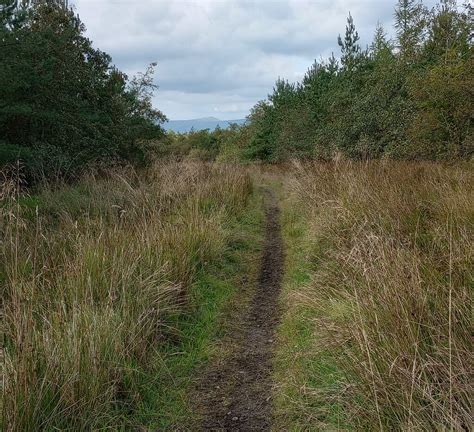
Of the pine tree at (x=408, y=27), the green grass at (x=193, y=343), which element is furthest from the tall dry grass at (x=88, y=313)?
the pine tree at (x=408, y=27)

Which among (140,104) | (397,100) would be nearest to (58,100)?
(140,104)

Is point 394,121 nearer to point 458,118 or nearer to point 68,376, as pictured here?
point 458,118

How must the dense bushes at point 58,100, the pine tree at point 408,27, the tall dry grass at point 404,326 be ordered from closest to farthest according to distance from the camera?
the tall dry grass at point 404,326, the dense bushes at point 58,100, the pine tree at point 408,27

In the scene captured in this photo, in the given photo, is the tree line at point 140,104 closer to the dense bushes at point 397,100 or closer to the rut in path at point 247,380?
the dense bushes at point 397,100

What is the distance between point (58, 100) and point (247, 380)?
14727 millimetres

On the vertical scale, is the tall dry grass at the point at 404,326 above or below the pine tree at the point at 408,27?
below

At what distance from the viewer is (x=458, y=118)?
13.7 metres

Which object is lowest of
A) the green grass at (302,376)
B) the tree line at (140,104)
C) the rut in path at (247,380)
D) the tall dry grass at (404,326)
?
the rut in path at (247,380)

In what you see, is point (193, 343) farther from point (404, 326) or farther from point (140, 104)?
point (140, 104)

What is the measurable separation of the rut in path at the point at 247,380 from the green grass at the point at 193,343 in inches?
5.5

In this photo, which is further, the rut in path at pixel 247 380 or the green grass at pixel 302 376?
the rut in path at pixel 247 380

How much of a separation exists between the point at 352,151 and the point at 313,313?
16563 millimetres

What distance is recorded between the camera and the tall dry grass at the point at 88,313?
2381 mm

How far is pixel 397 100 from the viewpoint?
1816 cm
